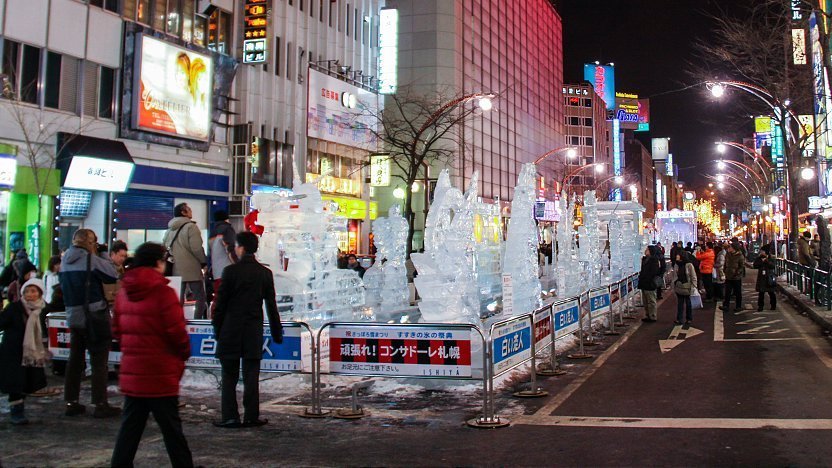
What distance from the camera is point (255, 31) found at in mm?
30297

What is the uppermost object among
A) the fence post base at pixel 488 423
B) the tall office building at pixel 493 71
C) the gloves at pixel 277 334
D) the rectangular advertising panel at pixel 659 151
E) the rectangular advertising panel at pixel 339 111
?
the rectangular advertising panel at pixel 659 151

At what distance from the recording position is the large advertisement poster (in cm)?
2427

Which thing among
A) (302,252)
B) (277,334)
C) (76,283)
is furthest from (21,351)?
(302,252)

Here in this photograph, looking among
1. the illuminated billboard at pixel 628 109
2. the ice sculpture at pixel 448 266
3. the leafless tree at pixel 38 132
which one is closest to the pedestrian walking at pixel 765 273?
the ice sculpture at pixel 448 266

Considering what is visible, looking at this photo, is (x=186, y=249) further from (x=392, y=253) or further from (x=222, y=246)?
(x=392, y=253)

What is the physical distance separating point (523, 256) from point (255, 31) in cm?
1948

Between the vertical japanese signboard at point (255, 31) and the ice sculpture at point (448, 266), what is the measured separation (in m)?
19.0

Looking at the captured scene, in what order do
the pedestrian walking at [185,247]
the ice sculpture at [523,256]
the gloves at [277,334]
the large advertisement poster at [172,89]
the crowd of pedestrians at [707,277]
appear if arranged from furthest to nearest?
the large advertisement poster at [172,89]
the crowd of pedestrians at [707,277]
the ice sculpture at [523,256]
the pedestrian walking at [185,247]
the gloves at [277,334]

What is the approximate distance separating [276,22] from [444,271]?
25.6m

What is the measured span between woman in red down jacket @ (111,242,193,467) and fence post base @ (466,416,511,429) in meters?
3.35

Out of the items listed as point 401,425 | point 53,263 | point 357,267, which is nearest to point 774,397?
point 401,425

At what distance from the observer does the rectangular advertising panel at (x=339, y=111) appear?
119 feet

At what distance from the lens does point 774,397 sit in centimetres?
873

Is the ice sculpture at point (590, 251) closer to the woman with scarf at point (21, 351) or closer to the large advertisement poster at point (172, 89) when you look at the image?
the large advertisement poster at point (172, 89)
